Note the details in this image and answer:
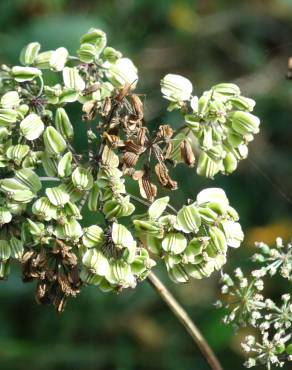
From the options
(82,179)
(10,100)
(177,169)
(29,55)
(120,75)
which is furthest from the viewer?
(177,169)

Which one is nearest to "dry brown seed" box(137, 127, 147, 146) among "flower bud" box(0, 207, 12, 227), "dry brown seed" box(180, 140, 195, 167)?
"dry brown seed" box(180, 140, 195, 167)

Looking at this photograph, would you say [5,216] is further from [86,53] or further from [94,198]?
[86,53]

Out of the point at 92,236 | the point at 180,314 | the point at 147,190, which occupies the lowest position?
the point at 180,314

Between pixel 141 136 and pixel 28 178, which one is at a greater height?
pixel 141 136

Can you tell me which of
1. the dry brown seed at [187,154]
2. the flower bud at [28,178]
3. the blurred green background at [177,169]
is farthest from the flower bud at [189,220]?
the blurred green background at [177,169]

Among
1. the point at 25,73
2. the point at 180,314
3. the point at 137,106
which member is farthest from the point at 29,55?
the point at 180,314

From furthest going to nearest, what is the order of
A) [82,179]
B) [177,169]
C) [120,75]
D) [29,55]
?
[177,169] → [29,55] → [120,75] → [82,179]

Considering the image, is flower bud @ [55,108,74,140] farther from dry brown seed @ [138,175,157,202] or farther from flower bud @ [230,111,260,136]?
flower bud @ [230,111,260,136]

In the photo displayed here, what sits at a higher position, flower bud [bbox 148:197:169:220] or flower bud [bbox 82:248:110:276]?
flower bud [bbox 148:197:169:220]

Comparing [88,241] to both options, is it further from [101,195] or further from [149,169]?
[149,169]
